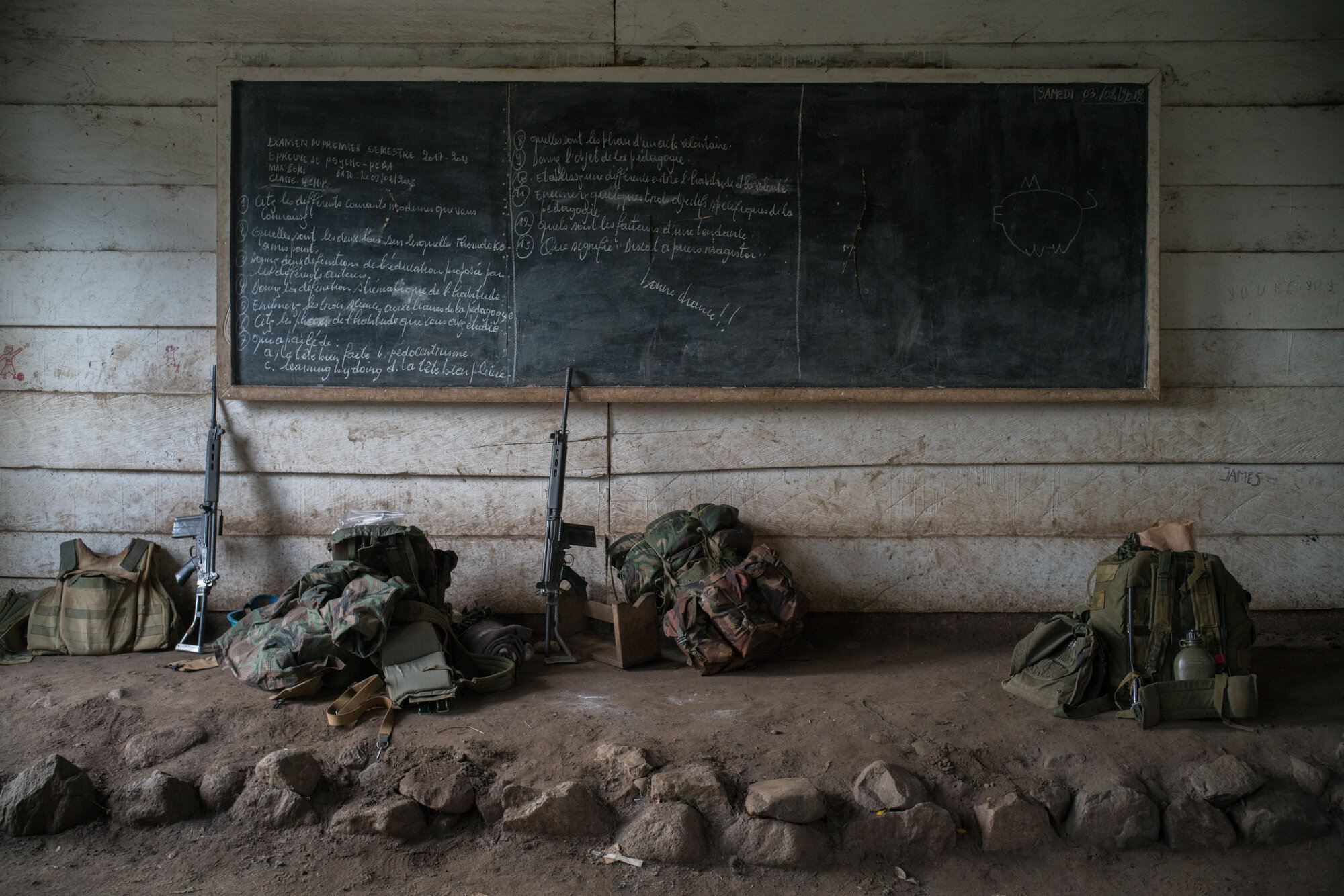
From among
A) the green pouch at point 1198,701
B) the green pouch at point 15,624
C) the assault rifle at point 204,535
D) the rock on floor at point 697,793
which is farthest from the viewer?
the assault rifle at point 204,535

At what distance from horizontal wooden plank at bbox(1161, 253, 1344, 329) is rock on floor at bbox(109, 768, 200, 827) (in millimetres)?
3982

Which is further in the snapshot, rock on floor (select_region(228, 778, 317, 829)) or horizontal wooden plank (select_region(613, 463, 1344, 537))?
horizontal wooden plank (select_region(613, 463, 1344, 537))

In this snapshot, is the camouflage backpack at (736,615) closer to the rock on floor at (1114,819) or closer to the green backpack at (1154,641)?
the green backpack at (1154,641)

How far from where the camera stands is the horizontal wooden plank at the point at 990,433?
10.9 feet

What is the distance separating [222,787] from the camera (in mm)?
2232

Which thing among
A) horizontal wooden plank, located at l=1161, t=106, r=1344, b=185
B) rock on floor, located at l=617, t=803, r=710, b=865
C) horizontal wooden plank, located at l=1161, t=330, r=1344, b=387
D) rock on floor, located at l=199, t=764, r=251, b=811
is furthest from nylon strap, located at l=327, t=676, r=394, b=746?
horizontal wooden plank, located at l=1161, t=106, r=1344, b=185

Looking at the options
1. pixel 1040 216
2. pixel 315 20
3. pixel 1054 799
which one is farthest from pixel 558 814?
pixel 315 20

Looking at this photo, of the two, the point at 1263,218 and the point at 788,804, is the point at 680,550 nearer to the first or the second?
the point at 788,804

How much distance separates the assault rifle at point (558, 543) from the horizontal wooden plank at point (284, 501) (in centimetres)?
20

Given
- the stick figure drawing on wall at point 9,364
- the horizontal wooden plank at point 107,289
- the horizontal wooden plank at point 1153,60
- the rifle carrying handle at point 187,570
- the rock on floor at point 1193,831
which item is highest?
the horizontal wooden plank at point 1153,60

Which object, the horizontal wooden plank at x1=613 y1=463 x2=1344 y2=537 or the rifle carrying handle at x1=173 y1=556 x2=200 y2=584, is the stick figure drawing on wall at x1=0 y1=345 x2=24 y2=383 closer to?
the rifle carrying handle at x1=173 y1=556 x2=200 y2=584

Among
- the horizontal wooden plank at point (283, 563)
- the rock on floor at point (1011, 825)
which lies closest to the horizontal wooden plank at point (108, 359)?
the horizontal wooden plank at point (283, 563)

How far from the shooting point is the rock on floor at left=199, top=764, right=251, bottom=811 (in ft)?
7.32

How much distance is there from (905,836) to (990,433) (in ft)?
5.95
